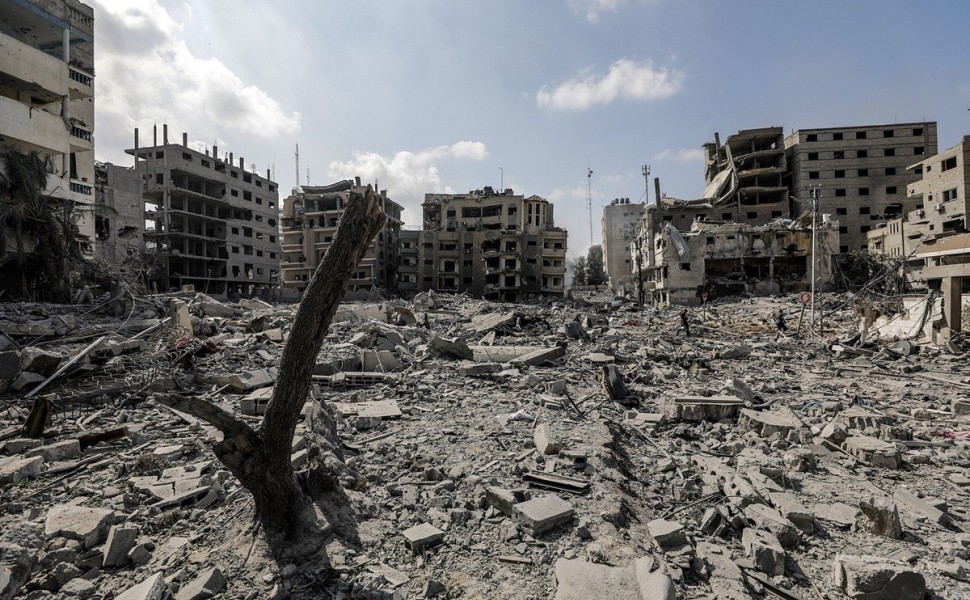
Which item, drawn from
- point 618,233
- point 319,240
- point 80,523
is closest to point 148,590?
point 80,523

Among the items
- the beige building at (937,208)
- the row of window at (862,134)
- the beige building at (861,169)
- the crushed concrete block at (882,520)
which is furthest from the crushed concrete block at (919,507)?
the row of window at (862,134)

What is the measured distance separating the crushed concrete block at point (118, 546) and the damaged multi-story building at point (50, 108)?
19.5 metres

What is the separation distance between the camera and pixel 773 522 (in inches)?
174

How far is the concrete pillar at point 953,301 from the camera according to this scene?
47.7 ft

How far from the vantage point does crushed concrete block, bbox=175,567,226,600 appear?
3.13 metres

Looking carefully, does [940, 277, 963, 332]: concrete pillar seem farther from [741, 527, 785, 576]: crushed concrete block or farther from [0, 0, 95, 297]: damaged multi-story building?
[0, 0, 95, 297]: damaged multi-story building

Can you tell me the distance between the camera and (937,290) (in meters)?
16.4

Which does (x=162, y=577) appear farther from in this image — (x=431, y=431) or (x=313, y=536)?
(x=431, y=431)

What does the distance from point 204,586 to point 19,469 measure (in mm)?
3819

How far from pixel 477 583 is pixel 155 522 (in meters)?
3.10

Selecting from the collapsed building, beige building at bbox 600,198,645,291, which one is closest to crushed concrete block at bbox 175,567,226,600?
the collapsed building

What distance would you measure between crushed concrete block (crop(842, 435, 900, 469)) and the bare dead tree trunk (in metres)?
7.24

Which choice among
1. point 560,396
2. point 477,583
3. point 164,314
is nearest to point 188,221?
point 164,314

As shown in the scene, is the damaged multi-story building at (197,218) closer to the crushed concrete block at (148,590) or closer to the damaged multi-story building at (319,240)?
the damaged multi-story building at (319,240)
